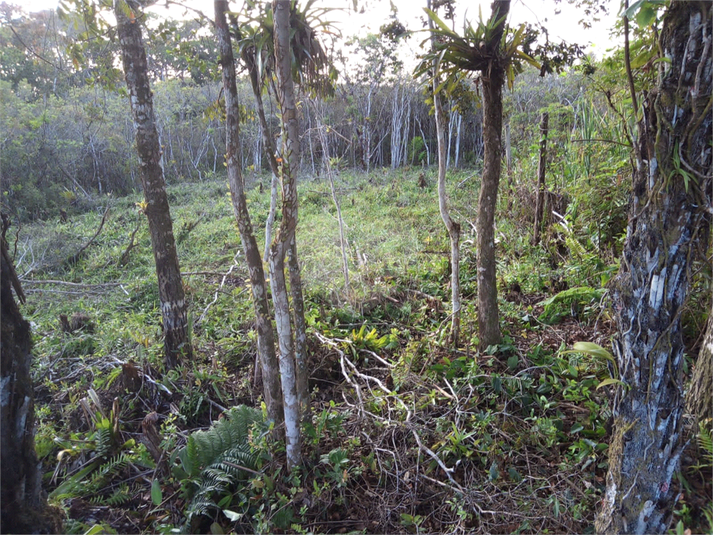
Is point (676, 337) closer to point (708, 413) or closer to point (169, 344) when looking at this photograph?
point (708, 413)

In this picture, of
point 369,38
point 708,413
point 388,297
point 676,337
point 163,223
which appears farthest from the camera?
point 369,38

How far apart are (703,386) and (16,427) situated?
3.47 m

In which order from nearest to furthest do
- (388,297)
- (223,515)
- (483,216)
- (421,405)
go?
(223,515) < (421,405) < (483,216) < (388,297)

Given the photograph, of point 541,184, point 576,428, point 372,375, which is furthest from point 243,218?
point 541,184

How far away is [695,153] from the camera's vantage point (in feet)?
4.66

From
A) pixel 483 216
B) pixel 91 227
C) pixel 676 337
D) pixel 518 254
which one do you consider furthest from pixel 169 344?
pixel 91 227

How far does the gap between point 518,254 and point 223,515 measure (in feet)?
15.7

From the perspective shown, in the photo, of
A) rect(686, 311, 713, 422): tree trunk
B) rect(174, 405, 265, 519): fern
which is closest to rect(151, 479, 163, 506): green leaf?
rect(174, 405, 265, 519): fern

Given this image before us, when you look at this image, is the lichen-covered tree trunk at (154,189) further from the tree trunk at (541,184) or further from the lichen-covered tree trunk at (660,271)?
the tree trunk at (541,184)

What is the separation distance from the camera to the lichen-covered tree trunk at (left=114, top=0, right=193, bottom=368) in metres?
3.55

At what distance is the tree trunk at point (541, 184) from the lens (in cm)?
527

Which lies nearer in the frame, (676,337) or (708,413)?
(676,337)

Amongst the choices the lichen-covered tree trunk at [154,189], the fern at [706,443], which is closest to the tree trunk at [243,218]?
the lichen-covered tree trunk at [154,189]

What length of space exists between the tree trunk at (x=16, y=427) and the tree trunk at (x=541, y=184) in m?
5.49
